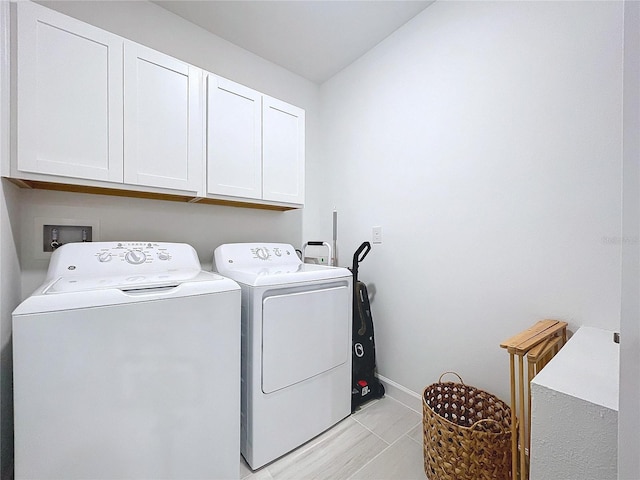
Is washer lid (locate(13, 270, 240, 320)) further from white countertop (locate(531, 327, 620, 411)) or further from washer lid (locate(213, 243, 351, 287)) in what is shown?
white countertop (locate(531, 327, 620, 411))

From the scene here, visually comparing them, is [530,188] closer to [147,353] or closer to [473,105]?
[473,105]

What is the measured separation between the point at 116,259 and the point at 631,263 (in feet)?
5.95

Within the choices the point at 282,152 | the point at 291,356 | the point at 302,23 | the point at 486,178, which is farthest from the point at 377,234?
the point at 302,23

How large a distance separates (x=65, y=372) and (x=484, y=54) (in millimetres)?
2407

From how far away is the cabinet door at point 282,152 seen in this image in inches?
73.4

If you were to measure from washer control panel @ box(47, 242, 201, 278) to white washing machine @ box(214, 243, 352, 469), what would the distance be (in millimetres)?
278

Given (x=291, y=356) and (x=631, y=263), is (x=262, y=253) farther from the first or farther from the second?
(x=631, y=263)

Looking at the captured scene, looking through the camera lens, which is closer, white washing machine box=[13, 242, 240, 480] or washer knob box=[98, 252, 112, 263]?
white washing machine box=[13, 242, 240, 480]

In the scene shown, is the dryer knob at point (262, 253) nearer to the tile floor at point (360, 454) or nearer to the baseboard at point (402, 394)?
the tile floor at point (360, 454)

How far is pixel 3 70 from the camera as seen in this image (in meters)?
1.04

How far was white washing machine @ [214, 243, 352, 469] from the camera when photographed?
51.3 inches

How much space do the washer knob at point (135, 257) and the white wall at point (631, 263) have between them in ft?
5.81

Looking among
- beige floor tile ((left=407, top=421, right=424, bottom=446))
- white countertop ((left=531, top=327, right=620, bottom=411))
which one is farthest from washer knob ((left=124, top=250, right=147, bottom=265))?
beige floor tile ((left=407, top=421, right=424, bottom=446))

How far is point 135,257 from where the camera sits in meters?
1.43
